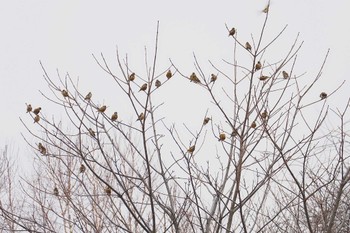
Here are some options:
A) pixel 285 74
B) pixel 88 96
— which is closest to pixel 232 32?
pixel 285 74

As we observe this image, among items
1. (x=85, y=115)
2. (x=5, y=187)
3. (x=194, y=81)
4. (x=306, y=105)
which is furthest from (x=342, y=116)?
(x=5, y=187)

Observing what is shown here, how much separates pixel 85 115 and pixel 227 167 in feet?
3.89

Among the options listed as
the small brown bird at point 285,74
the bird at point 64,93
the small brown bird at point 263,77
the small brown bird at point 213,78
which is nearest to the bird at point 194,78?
the small brown bird at point 213,78

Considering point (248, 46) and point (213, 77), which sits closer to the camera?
point (248, 46)

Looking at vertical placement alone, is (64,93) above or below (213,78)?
below

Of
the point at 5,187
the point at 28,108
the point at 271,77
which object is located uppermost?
the point at 5,187

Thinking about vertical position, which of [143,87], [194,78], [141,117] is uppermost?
[194,78]

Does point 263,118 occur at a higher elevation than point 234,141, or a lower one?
lower

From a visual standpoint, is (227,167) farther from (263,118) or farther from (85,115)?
(85,115)

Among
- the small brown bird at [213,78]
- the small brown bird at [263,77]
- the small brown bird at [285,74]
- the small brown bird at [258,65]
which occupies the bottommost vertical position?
the small brown bird at [213,78]

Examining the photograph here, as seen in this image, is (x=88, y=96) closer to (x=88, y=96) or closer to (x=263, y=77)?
(x=88, y=96)

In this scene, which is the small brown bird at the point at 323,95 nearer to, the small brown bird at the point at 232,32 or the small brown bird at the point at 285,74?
the small brown bird at the point at 285,74

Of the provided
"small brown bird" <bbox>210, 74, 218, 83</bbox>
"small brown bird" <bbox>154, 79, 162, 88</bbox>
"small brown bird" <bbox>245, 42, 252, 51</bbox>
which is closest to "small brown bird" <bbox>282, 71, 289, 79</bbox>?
"small brown bird" <bbox>245, 42, 252, 51</bbox>

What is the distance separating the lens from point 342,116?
2494 millimetres
